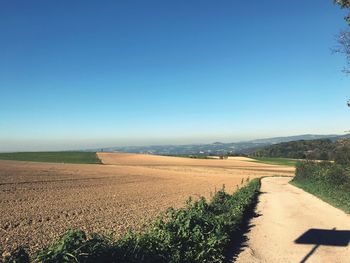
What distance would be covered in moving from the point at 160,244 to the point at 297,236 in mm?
5439

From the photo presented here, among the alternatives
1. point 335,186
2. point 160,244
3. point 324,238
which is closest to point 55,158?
point 335,186

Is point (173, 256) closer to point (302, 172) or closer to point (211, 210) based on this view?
point (211, 210)

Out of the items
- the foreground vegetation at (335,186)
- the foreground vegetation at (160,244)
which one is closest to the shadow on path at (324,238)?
the foreground vegetation at (160,244)

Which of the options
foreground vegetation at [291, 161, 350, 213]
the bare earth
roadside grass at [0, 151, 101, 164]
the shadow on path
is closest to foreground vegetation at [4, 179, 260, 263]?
the bare earth

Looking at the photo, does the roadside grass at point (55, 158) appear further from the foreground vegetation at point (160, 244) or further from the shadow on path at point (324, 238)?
the foreground vegetation at point (160, 244)

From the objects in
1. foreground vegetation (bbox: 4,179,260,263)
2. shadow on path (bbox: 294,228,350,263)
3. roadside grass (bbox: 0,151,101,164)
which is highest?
roadside grass (bbox: 0,151,101,164)

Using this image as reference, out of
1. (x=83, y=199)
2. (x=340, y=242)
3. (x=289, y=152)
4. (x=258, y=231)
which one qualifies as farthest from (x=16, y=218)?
(x=289, y=152)

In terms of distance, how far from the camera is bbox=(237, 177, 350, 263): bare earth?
33.5 feet

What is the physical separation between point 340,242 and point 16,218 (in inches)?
550

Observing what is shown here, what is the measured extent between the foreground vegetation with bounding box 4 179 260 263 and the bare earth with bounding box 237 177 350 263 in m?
0.84

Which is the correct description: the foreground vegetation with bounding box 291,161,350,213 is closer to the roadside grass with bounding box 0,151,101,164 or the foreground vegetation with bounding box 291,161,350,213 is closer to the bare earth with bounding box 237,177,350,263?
the bare earth with bounding box 237,177,350,263

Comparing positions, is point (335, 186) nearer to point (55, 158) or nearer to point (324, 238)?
point (324, 238)

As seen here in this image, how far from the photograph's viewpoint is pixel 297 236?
504 inches

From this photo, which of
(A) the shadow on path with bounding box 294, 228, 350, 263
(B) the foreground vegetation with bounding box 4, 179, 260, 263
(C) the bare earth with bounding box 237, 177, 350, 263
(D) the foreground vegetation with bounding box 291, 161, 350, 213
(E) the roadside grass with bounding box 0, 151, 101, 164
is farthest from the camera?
(E) the roadside grass with bounding box 0, 151, 101, 164
